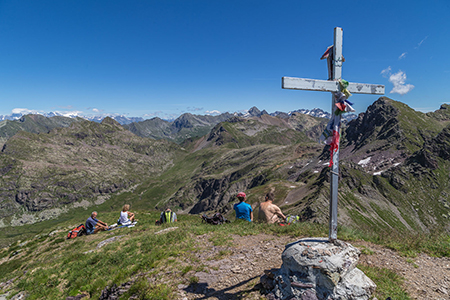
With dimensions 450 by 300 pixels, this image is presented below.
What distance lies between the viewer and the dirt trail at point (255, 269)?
8375mm

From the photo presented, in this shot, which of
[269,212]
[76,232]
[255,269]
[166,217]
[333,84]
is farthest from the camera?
[76,232]

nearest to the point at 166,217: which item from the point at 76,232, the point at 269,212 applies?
the point at 76,232

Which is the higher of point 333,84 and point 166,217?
point 333,84

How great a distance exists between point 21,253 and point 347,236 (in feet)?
97.8

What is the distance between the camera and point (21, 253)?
22.5m

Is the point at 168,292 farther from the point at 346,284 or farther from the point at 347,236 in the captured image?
the point at 347,236

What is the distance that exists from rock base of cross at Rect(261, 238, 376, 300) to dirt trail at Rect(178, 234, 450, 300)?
1373 mm

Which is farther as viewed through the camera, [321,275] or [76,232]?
[76,232]

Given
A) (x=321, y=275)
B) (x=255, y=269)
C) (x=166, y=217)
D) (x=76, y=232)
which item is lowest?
(x=76, y=232)

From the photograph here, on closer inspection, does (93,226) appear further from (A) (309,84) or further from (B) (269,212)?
(A) (309,84)

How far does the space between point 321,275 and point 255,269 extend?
3560 mm

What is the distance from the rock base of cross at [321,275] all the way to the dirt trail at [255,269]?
1373 mm

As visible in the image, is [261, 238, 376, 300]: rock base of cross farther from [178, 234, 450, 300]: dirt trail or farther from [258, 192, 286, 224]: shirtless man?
[258, 192, 286, 224]: shirtless man

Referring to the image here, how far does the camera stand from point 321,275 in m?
7.08
